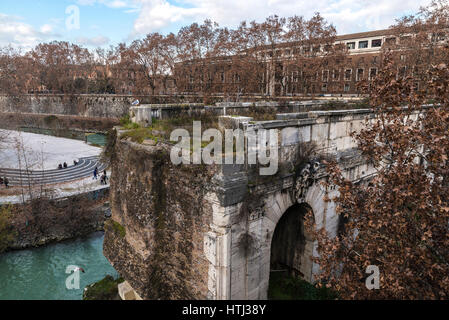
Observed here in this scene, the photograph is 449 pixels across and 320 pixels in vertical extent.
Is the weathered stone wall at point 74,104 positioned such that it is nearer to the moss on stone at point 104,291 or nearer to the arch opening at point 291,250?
the moss on stone at point 104,291

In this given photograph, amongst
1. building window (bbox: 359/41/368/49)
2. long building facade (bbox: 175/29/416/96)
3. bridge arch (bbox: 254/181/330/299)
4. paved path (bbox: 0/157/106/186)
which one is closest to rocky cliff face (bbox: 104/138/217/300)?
bridge arch (bbox: 254/181/330/299)

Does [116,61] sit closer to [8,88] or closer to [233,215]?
[8,88]

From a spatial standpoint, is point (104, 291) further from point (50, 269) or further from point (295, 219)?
point (295, 219)

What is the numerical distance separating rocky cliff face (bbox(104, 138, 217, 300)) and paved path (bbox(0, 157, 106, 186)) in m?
16.0

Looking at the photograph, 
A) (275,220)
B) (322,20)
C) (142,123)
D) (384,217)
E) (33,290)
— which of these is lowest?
(33,290)

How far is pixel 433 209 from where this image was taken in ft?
14.1

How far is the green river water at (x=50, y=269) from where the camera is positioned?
42.2ft

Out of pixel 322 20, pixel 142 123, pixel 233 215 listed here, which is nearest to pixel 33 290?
pixel 142 123

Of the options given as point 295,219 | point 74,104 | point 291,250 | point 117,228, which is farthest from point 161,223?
point 74,104

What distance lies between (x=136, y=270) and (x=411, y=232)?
606cm

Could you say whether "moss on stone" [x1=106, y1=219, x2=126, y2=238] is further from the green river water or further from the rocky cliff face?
the green river water

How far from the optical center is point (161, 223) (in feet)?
22.8

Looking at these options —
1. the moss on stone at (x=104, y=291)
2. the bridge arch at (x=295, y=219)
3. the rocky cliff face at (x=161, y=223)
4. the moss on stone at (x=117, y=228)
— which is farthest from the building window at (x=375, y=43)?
the moss on stone at (x=104, y=291)

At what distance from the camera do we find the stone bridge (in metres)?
5.65
